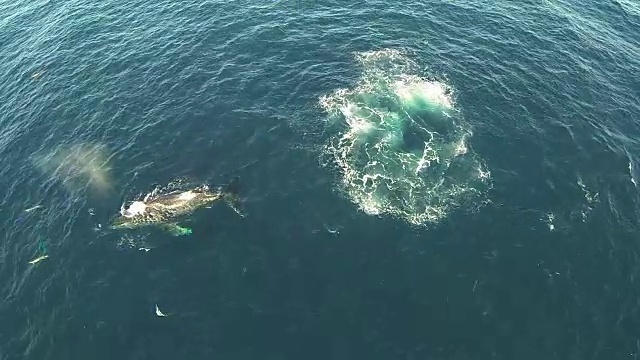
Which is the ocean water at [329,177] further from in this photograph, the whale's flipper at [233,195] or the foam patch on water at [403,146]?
the whale's flipper at [233,195]

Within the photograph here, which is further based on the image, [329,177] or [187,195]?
[329,177]

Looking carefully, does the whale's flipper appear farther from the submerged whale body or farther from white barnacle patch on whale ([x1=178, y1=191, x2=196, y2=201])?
white barnacle patch on whale ([x1=178, y1=191, x2=196, y2=201])

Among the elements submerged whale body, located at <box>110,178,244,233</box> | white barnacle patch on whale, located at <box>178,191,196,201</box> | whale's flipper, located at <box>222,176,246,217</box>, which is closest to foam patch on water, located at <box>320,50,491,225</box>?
whale's flipper, located at <box>222,176,246,217</box>

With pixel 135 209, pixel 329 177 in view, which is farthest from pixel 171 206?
pixel 329 177

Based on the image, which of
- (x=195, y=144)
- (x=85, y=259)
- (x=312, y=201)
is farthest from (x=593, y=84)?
(x=85, y=259)

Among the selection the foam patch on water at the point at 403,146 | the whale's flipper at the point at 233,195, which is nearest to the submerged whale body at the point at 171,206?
the whale's flipper at the point at 233,195

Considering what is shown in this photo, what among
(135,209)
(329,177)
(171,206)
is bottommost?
(135,209)

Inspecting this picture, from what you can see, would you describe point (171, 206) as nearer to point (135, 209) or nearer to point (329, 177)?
point (135, 209)
